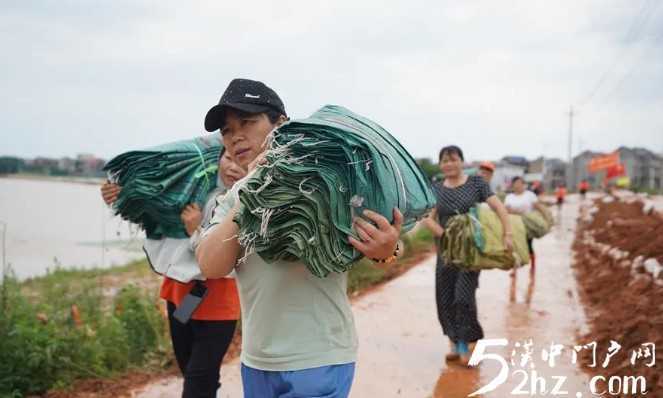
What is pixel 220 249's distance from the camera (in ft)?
6.72

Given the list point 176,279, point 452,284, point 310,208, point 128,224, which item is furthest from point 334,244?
point 452,284

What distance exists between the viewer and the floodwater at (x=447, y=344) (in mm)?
4938

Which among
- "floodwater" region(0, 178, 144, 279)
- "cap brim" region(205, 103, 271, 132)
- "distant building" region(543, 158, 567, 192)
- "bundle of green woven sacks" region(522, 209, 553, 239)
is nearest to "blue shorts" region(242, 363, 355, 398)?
"cap brim" region(205, 103, 271, 132)

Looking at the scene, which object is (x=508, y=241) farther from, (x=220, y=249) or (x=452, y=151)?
(x=220, y=249)

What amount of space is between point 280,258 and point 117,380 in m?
3.48

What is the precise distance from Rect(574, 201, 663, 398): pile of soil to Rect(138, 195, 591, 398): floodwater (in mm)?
220

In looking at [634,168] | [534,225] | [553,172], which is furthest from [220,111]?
[553,172]

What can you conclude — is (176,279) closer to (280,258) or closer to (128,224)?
(128,224)

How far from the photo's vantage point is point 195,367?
303cm

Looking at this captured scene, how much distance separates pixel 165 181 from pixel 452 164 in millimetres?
2942

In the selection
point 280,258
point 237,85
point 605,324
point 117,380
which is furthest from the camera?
point 605,324

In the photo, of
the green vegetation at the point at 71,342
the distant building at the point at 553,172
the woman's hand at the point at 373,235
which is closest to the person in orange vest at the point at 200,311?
the woman's hand at the point at 373,235

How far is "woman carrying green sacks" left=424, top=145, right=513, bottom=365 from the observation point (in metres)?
5.43

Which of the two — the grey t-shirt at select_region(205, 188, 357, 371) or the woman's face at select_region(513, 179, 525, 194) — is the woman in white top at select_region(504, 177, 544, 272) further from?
the grey t-shirt at select_region(205, 188, 357, 371)
